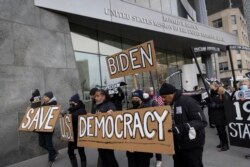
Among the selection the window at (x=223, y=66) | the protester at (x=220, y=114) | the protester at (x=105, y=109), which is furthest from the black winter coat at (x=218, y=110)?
the window at (x=223, y=66)

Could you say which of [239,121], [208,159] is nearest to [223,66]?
[208,159]

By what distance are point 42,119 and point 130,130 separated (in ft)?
9.81

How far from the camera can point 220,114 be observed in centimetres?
876

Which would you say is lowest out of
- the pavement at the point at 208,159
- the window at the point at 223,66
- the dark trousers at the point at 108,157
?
the pavement at the point at 208,159

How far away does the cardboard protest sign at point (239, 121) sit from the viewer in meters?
7.24

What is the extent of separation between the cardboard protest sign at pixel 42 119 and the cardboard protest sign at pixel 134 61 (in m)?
1.53

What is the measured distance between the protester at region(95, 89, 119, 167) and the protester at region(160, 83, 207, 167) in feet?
5.54

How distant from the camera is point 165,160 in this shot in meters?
8.04

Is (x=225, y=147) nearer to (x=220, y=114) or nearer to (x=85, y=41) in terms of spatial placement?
(x=220, y=114)

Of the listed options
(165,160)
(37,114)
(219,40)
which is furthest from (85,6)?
(219,40)

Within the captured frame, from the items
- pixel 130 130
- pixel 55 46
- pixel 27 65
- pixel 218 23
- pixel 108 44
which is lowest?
pixel 130 130

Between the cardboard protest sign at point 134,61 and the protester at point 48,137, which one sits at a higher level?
the cardboard protest sign at point 134,61

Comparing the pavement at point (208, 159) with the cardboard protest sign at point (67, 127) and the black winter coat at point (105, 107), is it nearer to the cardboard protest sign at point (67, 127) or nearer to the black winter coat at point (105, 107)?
the cardboard protest sign at point (67, 127)

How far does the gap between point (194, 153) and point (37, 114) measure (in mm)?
4386
